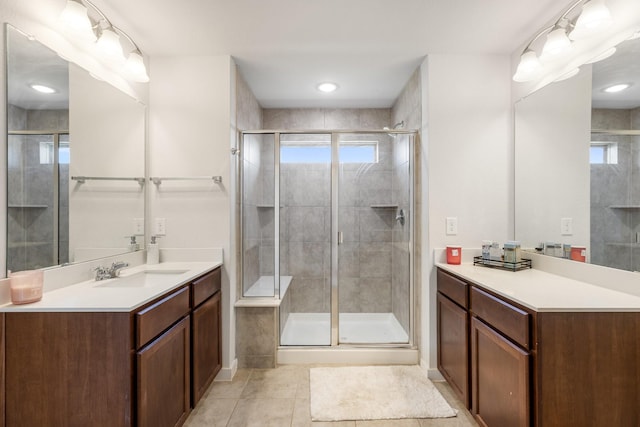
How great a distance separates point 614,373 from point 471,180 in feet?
4.74

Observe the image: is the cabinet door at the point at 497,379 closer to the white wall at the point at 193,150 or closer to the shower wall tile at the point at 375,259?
the shower wall tile at the point at 375,259

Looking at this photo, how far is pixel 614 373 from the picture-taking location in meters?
1.23

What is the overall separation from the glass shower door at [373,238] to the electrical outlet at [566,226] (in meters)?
1.06

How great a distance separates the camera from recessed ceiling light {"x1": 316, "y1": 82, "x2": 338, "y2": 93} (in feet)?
9.55

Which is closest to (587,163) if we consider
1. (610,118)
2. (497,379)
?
(610,118)

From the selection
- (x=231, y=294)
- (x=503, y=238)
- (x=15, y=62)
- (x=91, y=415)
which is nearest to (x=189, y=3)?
(x=15, y=62)

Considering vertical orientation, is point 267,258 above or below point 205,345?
above

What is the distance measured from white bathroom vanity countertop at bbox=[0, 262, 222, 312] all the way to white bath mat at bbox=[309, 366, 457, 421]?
1.18 meters

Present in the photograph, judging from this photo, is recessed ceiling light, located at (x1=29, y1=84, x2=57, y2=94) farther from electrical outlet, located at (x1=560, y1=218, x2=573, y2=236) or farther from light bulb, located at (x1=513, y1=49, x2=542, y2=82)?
electrical outlet, located at (x1=560, y1=218, x2=573, y2=236)

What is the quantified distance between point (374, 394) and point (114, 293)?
1741 millimetres

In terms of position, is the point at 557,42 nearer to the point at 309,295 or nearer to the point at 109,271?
the point at 309,295

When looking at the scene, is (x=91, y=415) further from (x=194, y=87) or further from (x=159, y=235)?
(x=194, y=87)

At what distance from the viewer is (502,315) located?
147cm

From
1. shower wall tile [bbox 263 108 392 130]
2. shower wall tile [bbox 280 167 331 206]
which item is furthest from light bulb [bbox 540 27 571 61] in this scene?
shower wall tile [bbox 263 108 392 130]
